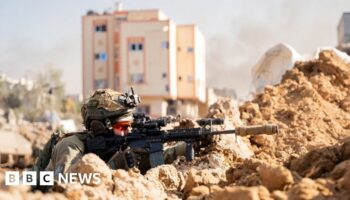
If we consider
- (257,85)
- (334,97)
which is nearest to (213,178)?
(334,97)

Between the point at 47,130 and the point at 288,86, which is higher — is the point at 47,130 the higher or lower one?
the lower one

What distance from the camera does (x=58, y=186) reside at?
4.93m

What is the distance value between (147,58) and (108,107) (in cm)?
3603

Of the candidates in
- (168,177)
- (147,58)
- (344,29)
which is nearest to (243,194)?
(168,177)

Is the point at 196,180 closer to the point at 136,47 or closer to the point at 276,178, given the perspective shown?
the point at 276,178

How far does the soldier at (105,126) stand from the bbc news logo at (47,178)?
118cm

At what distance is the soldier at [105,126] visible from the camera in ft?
22.3

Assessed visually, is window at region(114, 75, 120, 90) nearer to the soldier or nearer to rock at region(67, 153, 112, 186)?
the soldier

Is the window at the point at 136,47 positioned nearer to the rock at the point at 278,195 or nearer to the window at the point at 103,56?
the window at the point at 103,56

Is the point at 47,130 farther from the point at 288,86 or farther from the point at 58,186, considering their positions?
the point at 58,186

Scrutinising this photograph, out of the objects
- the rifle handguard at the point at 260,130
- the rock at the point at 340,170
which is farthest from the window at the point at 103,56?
the rock at the point at 340,170

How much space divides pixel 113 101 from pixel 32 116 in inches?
1486

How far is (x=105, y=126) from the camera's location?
700 cm

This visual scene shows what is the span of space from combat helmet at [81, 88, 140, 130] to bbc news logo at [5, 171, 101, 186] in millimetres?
1448
